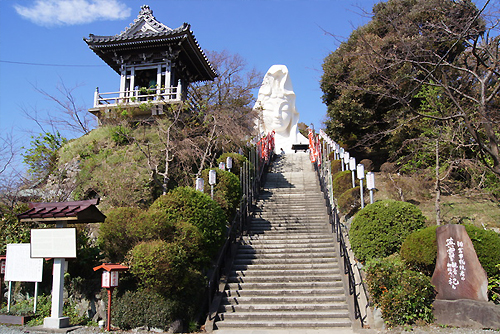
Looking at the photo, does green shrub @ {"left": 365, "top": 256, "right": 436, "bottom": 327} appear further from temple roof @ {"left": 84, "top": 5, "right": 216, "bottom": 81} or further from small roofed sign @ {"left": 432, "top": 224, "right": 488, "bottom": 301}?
temple roof @ {"left": 84, "top": 5, "right": 216, "bottom": 81}

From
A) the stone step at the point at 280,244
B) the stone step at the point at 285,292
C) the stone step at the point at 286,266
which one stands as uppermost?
the stone step at the point at 280,244

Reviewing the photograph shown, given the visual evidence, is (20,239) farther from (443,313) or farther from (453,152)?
(453,152)

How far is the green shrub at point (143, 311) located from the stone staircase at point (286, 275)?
1388mm

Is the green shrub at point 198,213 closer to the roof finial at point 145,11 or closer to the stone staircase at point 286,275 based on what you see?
the stone staircase at point 286,275

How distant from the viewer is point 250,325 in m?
7.97

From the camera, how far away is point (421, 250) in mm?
7594

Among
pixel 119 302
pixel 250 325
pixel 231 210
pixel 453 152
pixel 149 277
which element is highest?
pixel 453 152

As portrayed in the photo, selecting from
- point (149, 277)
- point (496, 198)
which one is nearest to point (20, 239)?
point (149, 277)

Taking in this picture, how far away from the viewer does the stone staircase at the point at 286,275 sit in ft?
26.5

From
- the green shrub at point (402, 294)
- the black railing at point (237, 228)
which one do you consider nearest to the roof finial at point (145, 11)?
the black railing at point (237, 228)

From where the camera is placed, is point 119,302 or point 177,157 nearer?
point 119,302

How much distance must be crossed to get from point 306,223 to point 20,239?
28.3ft

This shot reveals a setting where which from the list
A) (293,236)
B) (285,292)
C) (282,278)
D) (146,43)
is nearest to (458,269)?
(285,292)

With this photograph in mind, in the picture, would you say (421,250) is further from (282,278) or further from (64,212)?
(64,212)
